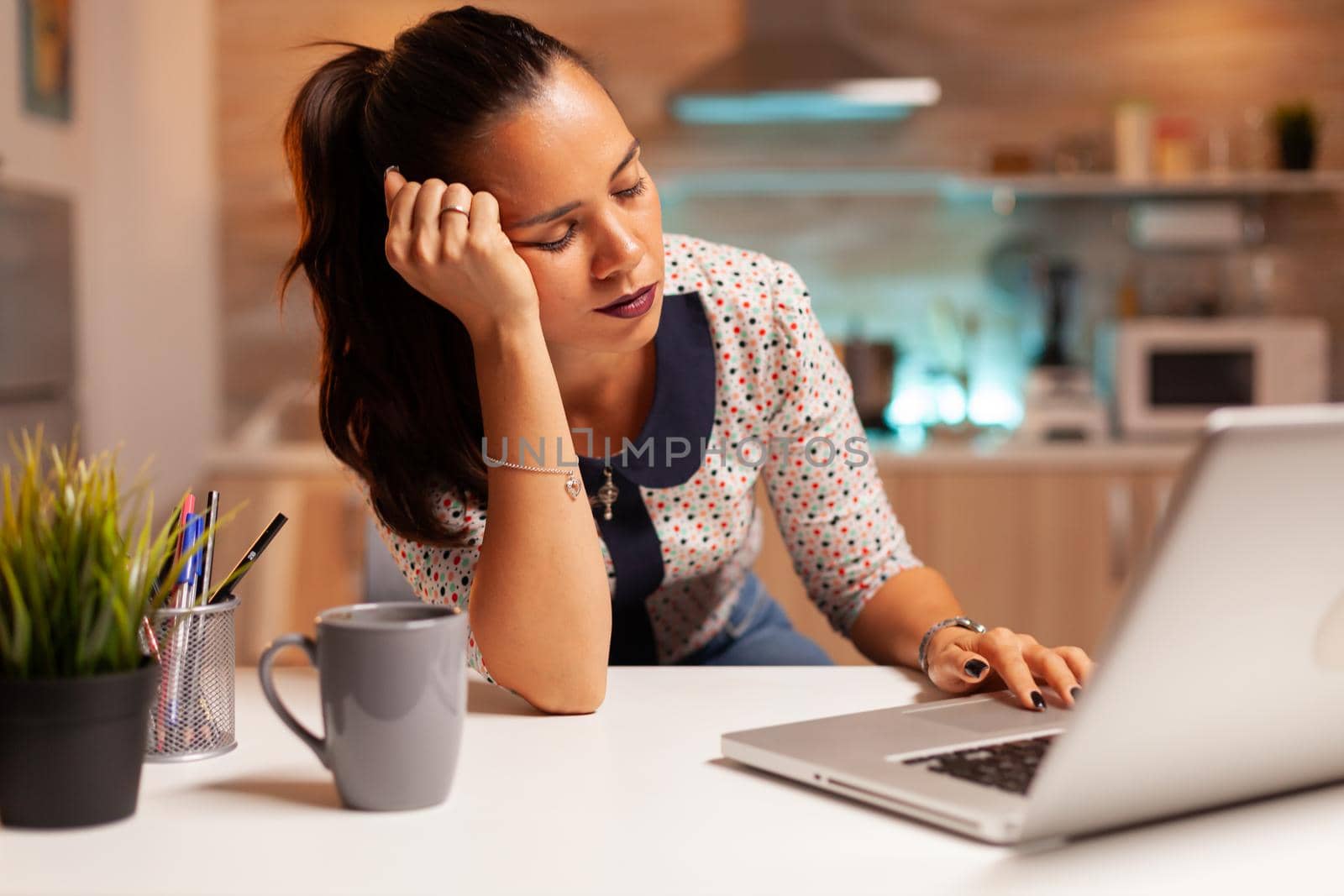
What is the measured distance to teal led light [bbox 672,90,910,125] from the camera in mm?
3338

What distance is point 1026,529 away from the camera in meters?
3.02

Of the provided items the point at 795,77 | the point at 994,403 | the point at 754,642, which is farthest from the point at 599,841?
the point at 994,403

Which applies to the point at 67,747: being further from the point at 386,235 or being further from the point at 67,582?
the point at 386,235

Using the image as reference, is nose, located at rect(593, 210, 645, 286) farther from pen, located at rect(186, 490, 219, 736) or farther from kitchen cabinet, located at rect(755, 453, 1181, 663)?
kitchen cabinet, located at rect(755, 453, 1181, 663)

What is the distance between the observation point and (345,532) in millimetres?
3117

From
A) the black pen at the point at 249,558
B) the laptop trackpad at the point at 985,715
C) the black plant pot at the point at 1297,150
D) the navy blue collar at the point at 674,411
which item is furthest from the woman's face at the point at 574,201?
the black plant pot at the point at 1297,150

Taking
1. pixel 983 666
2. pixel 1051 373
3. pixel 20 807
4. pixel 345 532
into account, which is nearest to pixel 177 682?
pixel 20 807

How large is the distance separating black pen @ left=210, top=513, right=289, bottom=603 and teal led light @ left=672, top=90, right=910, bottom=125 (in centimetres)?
267

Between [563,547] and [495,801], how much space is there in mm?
321

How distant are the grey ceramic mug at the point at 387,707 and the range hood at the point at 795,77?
2.81 m

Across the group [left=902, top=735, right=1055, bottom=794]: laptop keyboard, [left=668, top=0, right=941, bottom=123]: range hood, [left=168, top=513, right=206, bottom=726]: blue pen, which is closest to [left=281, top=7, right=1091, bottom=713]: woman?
[left=902, top=735, right=1055, bottom=794]: laptop keyboard

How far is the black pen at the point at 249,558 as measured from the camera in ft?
2.75

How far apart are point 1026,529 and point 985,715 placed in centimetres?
226

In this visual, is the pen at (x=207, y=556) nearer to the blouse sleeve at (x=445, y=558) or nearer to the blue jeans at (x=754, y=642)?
the blouse sleeve at (x=445, y=558)
